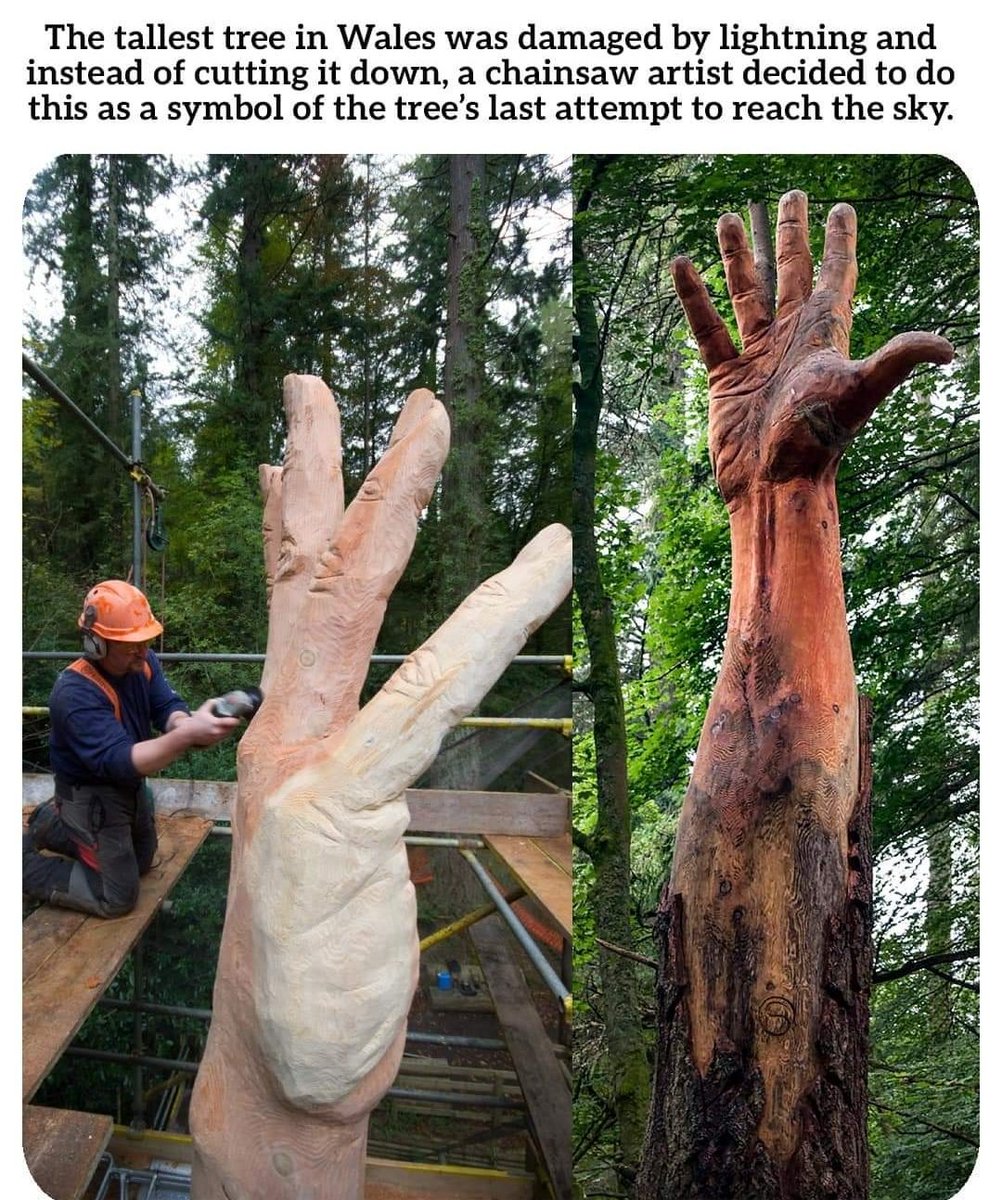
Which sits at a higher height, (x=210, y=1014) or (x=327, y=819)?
(x=327, y=819)

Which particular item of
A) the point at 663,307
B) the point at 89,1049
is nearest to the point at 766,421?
the point at 663,307

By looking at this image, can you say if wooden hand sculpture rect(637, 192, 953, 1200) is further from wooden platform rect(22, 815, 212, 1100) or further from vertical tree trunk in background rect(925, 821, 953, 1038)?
wooden platform rect(22, 815, 212, 1100)

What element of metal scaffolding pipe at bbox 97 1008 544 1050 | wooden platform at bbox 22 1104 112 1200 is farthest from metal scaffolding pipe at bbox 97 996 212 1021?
wooden platform at bbox 22 1104 112 1200

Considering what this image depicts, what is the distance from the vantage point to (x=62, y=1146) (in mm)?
1370

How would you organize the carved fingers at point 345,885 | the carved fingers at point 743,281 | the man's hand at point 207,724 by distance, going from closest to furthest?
the carved fingers at point 345,885, the man's hand at point 207,724, the carved fingers at point 743,281

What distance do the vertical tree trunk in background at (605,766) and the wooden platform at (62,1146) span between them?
0.87 m

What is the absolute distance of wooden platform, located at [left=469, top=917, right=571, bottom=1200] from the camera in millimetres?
1447

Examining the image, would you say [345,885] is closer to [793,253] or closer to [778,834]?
[778,834]

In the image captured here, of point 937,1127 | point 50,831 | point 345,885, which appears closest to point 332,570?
point 345,885

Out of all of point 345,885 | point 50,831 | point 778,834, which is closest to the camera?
point 345,885

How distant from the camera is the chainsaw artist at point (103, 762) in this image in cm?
135

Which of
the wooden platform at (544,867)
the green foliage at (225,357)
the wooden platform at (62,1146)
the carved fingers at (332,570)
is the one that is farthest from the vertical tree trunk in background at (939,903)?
the wooden platform at (62,1146)

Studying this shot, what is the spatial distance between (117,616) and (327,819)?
55cm

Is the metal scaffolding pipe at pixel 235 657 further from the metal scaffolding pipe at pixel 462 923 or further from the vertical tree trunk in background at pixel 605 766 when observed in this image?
the metal scaffolding pipe at pixel 462 923
